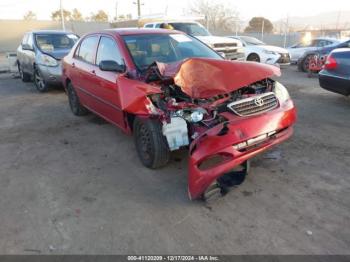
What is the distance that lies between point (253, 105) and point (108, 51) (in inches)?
97.6

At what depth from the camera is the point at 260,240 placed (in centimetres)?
275

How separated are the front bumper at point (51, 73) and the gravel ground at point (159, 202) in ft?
12.6

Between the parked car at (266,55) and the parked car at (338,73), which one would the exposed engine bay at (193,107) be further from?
the parked car at (266,55)

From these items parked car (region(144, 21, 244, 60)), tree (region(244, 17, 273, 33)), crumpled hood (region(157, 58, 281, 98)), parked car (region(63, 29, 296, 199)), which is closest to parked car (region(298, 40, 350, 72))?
parked car (region(144, 21, 244, 60))

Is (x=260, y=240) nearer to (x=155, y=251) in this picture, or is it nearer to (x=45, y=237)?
(x=155, y=251)

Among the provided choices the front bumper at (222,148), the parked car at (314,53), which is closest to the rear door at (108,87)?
the front bumper at (222,148)

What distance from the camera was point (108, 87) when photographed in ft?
15.3

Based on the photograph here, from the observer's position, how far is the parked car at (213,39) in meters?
11.2

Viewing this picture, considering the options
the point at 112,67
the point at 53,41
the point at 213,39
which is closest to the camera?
the point at 112,67

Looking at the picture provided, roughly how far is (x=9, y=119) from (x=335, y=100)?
711cm

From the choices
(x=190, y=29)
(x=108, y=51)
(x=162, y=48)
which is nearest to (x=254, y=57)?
(x=190, y=29)

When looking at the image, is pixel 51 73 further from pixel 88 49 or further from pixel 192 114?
pixel 192 114

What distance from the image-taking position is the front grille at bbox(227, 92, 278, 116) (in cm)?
338

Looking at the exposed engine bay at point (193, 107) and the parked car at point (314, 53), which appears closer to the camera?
the exposed engine bay at point (193, 107)
